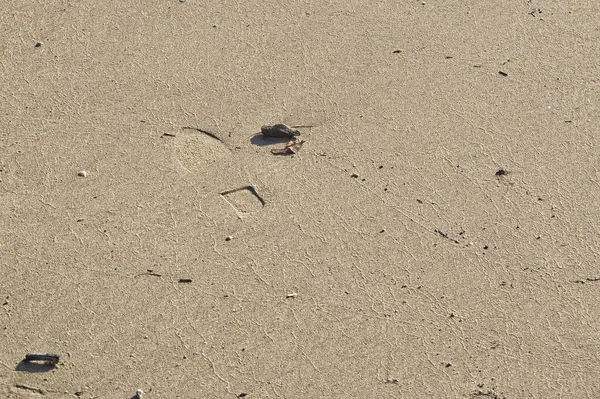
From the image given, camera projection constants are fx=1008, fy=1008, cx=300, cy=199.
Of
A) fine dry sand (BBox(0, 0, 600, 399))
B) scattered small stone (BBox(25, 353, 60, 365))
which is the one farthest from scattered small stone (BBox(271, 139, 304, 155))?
scattered small stone (BBox(25, 353, 60, 365))

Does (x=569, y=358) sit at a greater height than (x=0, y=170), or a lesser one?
lesser

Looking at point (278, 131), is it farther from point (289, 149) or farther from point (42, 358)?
point (42, 358)

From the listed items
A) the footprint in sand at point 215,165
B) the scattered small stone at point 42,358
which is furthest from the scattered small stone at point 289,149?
the scattered small stone at point 42,358

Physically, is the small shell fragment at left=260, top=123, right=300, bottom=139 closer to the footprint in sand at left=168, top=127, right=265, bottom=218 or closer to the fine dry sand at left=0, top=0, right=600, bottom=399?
the fine dry sand at left=0, top=0, right=600, bottom=399

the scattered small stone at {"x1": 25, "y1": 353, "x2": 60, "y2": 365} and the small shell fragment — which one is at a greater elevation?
the small shell fragment

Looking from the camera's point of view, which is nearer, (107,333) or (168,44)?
(107,333)

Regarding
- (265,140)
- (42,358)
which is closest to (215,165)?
(265,140)

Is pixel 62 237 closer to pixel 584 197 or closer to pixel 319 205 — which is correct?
pixel 319 205

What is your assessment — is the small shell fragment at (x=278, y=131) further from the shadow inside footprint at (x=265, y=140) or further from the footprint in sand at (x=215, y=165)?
the footprint in sand at (x=215, y=165)

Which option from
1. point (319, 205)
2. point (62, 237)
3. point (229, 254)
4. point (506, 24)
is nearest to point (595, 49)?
point (506, 24)
